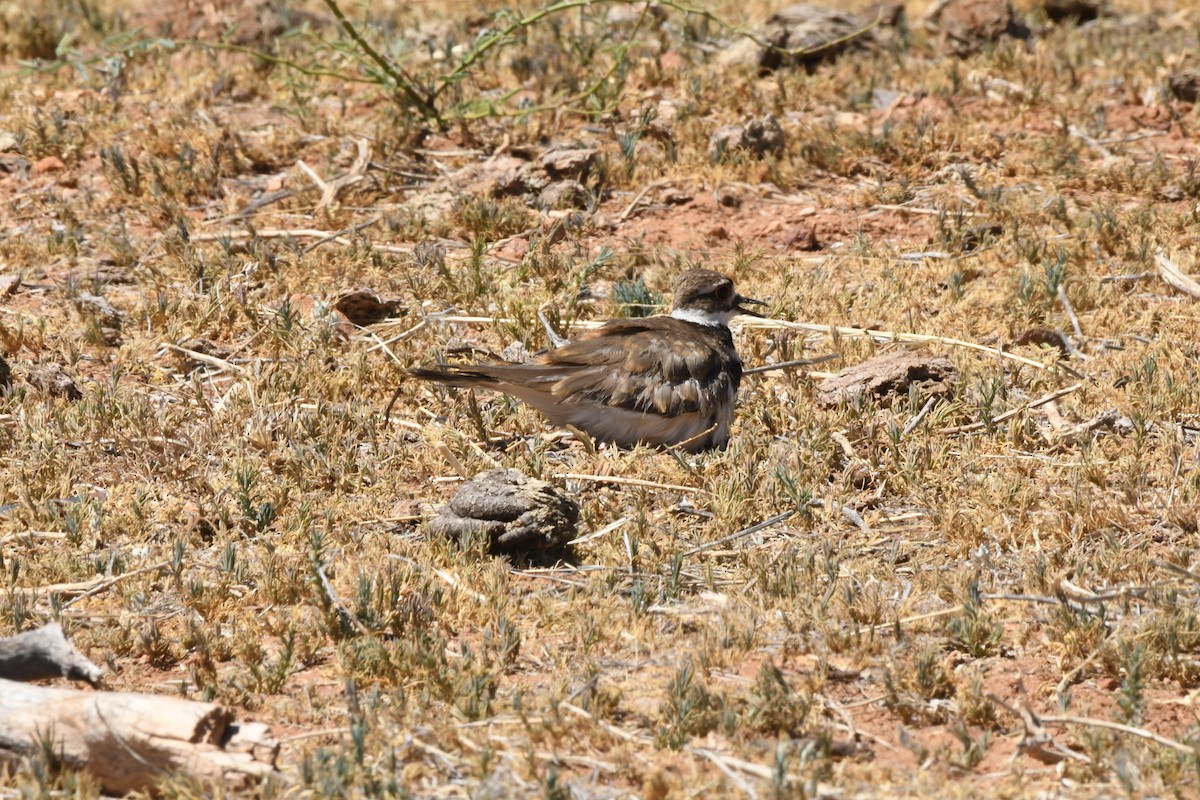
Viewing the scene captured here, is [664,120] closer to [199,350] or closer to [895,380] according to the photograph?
[895,380]

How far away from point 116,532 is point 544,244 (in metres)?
3.91

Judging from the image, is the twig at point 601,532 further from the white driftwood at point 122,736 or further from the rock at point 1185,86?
the rock at point 1185,86

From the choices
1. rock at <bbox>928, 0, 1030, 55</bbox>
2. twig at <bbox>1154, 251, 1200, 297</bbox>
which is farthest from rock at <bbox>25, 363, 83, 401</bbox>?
rock at <bbox>928, 0, 1030, 55</bbox>

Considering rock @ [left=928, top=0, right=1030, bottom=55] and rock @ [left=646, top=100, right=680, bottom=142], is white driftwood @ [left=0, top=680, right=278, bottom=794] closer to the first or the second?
rock @ [left=646, top=100, right=680, bottom=142]

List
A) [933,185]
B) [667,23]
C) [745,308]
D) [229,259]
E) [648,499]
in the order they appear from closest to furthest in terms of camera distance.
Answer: [648,499]
[745,308]
[229,259]
[933,185]
[667,23]

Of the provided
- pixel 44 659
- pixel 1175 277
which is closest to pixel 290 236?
pixel 44 659

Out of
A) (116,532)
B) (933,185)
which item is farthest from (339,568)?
(933,185)

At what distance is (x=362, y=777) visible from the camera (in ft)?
16.2

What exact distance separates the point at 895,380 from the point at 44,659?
4701 millimetres

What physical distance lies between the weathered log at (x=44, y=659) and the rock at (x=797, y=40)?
28.1ft

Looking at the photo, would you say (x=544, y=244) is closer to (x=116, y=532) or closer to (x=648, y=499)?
(x=648, y=499)

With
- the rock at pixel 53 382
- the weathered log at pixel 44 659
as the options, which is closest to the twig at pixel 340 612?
the weathered log at pixel 44 659

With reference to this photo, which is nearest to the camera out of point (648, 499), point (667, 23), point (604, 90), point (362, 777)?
point (362, 777)

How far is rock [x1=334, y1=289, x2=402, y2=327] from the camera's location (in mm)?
9031
